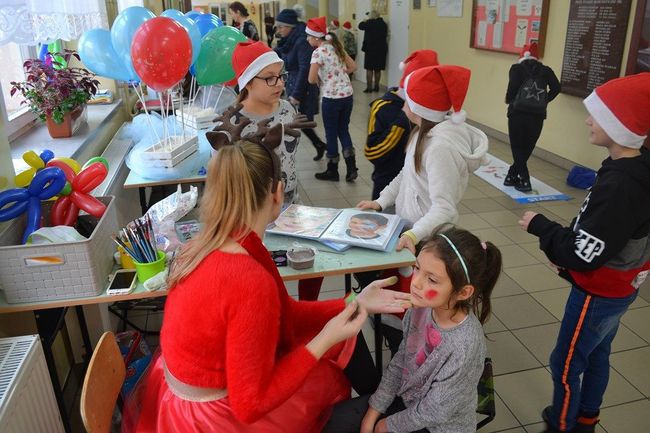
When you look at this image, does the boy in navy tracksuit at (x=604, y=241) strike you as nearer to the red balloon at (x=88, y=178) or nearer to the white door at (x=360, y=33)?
the red balloon at (x=88, y=178)

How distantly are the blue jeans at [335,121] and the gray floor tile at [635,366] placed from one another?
9.71 feet

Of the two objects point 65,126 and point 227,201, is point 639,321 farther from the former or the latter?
point 65,126

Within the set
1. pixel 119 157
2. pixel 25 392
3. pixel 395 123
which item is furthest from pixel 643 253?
pixel 119 157

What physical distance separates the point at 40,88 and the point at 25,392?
1.84 m

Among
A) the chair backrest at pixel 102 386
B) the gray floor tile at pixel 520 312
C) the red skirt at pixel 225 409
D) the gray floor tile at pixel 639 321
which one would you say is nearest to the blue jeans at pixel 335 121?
the gray floor tile at pixel 520 312

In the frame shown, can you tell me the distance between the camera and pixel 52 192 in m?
1.72

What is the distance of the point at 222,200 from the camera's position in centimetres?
117

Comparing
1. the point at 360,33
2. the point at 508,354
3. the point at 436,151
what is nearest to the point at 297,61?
the point at 436,151

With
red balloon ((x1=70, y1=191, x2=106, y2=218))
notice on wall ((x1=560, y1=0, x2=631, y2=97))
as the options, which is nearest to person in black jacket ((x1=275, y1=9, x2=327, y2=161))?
notice on wall ((x1=560, y1=0, x2=631, y2=97))

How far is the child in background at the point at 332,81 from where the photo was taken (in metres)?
4.60

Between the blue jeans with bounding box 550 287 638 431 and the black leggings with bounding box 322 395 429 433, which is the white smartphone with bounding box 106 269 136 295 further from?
the blue jeans with bounding box 550 287 638 431

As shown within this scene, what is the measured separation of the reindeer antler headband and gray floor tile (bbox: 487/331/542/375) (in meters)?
1.34

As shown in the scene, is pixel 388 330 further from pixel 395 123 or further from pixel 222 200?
pixel 222 200

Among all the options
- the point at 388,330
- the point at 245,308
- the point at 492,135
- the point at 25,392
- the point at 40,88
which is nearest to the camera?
the point at 245,308
